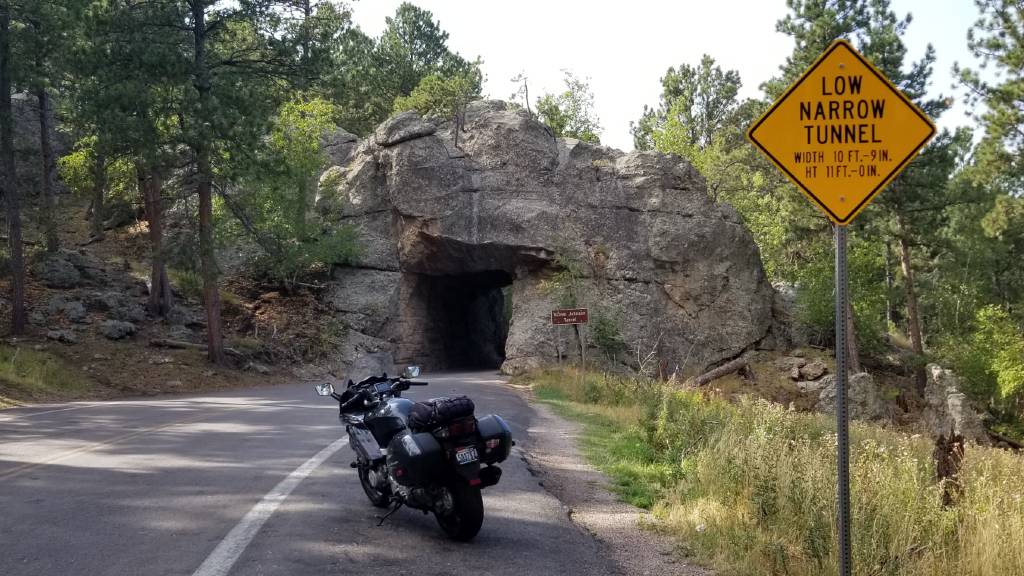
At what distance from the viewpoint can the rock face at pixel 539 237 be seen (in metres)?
36.2

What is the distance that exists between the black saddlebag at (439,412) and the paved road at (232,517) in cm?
94

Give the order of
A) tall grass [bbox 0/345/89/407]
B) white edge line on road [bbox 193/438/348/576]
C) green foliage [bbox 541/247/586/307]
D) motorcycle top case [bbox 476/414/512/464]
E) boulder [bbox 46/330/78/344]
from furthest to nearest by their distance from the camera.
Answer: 1. green foliage [bbox 541/247/586/307]
2. boulder [bbox 46/330/78/344]
3. tall grass [bbox 0/345/89/407]
4. motorcycle top case [bbox 476/414/512/464]
5. white edge line on road [bbox 193/438/348/576]

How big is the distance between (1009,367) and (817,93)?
118 ft

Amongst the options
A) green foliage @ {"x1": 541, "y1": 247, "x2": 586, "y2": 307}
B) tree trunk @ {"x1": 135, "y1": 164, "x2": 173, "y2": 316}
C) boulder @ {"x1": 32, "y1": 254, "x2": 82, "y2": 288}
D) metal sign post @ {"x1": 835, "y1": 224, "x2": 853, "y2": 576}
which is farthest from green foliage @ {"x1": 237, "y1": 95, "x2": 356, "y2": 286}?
metal sign post @ {"x1": 835, "y1": 224, "x2": 853, "y2": 576}

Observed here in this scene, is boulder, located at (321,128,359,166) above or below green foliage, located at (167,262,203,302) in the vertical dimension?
above

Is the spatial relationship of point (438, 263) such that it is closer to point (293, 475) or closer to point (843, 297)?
point (293, 475)

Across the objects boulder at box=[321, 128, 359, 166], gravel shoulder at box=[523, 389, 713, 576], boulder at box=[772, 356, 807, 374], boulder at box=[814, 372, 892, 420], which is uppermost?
boulder at box=[321, 128, 359, 166]

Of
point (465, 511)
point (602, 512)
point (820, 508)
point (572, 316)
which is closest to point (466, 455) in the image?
point (465, 511)

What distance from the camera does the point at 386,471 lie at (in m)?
7.18

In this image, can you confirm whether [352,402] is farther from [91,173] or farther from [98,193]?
[98,193]

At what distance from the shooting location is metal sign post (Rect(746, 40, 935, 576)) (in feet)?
18.2

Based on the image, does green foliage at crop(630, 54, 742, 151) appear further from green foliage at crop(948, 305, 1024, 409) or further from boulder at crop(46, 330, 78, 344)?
boulder at crop(46, 330, 78, 344)

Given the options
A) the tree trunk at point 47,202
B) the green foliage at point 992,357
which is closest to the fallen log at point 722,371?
the green foliage at point 992,357

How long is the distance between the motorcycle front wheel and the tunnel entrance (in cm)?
3189
